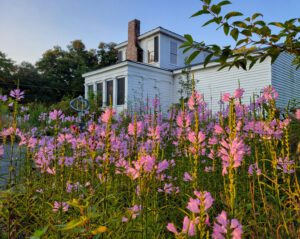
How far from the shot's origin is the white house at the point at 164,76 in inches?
679

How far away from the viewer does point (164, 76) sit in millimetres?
21344

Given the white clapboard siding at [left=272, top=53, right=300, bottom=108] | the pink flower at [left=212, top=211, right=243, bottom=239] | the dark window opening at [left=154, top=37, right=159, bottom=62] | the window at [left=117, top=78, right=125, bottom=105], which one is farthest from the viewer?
the dark window opening at [left=154, top=37, right=159, bottom=62]

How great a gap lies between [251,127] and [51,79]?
137 feet

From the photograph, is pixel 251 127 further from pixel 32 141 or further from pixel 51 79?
pixel 51 79

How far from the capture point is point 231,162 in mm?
1037

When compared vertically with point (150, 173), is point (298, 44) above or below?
above

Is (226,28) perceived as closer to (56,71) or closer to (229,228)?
(229,228)

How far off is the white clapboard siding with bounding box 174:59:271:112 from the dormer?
2.48 m

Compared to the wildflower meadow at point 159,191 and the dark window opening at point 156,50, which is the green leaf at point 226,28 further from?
the dark window opening at point 156,50

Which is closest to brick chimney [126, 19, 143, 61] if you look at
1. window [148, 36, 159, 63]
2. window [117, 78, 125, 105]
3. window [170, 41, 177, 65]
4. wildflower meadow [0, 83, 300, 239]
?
window [148, 36, 159, 63]

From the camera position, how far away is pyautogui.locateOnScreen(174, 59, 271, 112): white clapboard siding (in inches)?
661

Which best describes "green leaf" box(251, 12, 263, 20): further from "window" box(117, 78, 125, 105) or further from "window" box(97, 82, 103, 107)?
"window" box(97, 82, 103, 107)

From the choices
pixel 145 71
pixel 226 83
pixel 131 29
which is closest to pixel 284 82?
pixel 226 83

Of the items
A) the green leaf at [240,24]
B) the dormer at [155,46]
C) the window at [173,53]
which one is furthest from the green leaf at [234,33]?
A: the window at [173,53]
